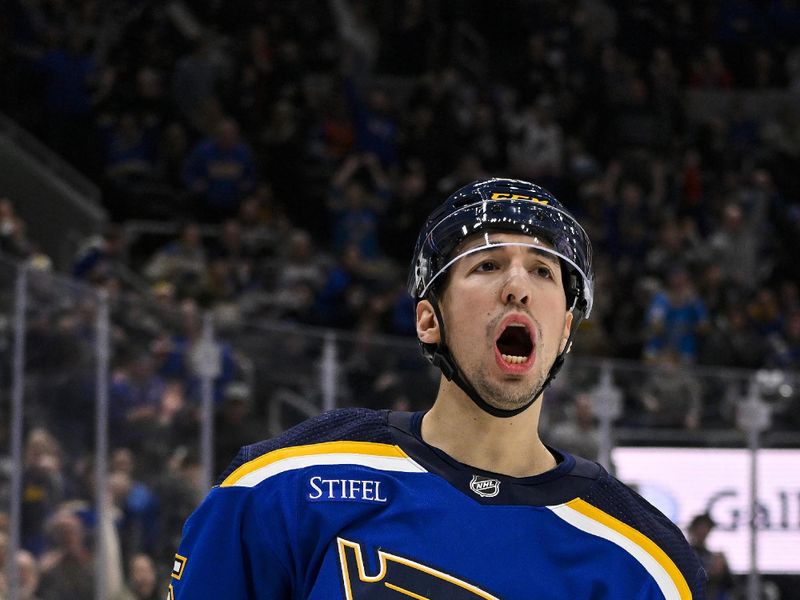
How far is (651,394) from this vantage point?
6.94 meters

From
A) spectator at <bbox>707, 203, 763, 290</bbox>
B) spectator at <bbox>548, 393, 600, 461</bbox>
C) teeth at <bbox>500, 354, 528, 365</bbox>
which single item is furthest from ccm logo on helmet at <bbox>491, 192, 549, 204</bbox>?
spectator at <bbox>707, 203, 763, 290</bbox>

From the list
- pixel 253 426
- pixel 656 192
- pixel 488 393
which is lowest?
pixel 488 393

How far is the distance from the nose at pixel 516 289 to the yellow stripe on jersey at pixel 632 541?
28 cm

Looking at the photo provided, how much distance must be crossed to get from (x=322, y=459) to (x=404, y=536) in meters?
0.16

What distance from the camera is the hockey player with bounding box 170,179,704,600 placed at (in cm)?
200

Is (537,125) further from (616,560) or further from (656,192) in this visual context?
(616,560)

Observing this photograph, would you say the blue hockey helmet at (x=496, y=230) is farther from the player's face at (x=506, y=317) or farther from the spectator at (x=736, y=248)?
the spectator at (x=736, y=248)

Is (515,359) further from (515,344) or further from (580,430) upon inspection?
(580,430)

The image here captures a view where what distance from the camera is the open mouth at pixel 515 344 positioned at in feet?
6.63

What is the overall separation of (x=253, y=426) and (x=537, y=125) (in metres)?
6.17

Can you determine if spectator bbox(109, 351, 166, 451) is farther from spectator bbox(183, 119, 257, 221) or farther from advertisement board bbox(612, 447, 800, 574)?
spectator bbox(183, 119, 257, 221)

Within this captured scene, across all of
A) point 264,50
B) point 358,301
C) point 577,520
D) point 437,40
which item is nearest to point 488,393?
point 577,520

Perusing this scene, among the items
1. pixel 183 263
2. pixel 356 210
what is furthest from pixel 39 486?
pixel 356 210

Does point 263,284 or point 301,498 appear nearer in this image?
point 301,498
